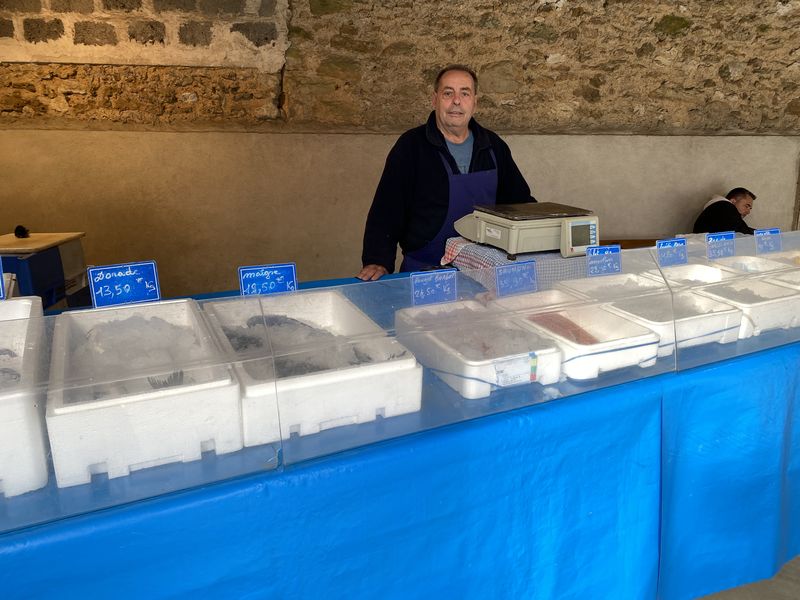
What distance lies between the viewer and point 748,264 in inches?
85.7

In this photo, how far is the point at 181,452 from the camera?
114 centimetres

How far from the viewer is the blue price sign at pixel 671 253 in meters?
2.11

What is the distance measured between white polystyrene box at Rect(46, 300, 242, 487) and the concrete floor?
6.16ft

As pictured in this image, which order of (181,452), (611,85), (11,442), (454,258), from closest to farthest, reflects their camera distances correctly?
(11,442)
(181,452)
(454,258)
(611,85)

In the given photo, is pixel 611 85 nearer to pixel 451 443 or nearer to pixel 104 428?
pixel 451 443

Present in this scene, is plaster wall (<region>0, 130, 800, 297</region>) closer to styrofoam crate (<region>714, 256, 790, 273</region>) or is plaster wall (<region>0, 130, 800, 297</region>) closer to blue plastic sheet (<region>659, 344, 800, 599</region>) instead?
styrofoam crate (<region>714, 256, 790, 273</region>)

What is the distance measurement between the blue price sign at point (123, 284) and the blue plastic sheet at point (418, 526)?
0.72 m

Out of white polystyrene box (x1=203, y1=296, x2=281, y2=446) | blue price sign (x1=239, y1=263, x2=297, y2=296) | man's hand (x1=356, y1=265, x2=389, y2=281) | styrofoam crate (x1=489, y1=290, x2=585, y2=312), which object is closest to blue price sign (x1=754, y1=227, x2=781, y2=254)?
styrofoam crate (x1=489, y1=290, x2=585, y2=312)

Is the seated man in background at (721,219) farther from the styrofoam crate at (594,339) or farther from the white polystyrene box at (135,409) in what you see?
the white polystyrene box at (135,409)

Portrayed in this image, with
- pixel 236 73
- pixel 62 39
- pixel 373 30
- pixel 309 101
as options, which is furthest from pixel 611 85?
pixel 62 39

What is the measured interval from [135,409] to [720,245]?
2176 mm

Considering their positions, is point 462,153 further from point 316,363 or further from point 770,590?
point 770,590

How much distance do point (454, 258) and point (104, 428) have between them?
1628mm

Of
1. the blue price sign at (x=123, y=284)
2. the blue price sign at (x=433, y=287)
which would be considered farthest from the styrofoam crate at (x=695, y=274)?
the blue price sign at (x=123, y=284)
